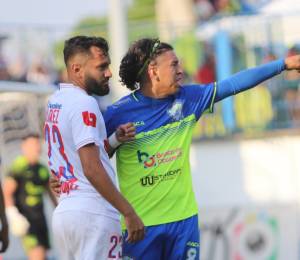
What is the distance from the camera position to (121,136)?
687cm

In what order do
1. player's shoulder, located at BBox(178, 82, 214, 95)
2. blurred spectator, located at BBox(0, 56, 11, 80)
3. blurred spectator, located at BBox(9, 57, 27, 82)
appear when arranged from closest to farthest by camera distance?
1. player's shoulder, located at BBox(178, 82, 214, 95)
2. blurred spectator, located at BBox(0, 56, 11, 80)
3. blurred spectator, located at BBox(9, 57, 27, 82)

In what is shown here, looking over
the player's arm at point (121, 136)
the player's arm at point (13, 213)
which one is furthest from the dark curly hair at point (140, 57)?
the player's arm at point (13, 213)

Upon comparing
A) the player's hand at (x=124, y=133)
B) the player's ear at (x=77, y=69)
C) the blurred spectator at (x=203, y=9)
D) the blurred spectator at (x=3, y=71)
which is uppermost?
the blurred spectator at (x=203, y=9)

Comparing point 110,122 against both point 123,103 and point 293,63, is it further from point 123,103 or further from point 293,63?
point 293,63

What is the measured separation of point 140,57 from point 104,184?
Result: 132 centimetres

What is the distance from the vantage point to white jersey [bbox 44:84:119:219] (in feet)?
20.3

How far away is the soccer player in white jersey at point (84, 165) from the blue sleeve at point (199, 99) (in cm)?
87

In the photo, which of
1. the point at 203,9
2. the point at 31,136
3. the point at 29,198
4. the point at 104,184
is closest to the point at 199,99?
the point at 104,184

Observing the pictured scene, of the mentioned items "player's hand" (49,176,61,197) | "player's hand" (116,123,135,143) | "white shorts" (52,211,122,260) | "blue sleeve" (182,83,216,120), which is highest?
"blue sleeve" (182,83,216,120)

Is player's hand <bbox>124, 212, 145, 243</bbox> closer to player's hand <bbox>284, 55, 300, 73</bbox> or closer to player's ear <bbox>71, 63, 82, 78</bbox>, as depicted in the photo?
player's ear <bbox>71, 63, 82, 78</bbox>

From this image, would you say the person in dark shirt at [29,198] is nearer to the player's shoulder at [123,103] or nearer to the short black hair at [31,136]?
the short black hair at [31,136]

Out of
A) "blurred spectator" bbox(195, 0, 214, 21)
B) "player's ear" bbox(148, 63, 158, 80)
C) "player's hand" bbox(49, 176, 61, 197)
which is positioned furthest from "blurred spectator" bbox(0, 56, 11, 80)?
"player's hand" bbox(49, 176, 61, 197)

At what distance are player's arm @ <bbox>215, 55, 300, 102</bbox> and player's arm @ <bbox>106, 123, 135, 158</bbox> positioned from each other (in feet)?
2.28

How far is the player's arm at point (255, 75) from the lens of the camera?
690 centimetres
